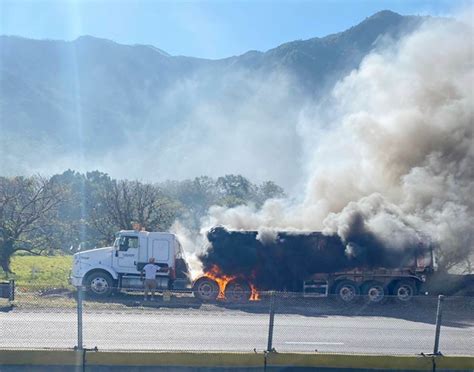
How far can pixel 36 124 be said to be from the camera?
13788cm

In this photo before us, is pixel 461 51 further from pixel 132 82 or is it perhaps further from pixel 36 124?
pixel 132 82

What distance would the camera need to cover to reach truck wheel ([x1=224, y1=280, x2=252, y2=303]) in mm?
19828

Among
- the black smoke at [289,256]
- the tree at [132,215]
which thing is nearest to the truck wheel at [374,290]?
the black smoke at [289,256]

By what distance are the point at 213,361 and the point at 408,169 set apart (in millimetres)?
23390

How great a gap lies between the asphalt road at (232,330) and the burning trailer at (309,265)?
1.93m

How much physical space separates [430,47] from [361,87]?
981 cm

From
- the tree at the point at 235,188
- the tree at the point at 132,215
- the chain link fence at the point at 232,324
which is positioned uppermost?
the tree at the point at 235,188

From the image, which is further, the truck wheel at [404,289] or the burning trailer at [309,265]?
the burning trailer at [309,265]

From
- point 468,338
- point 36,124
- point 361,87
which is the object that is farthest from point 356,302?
point 36,124

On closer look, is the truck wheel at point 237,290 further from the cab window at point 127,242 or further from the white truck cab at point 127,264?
the cab window at point 127,242

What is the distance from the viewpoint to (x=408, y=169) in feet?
100

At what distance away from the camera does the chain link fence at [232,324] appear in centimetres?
1185

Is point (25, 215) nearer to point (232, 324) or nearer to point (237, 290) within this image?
point (237, 290)

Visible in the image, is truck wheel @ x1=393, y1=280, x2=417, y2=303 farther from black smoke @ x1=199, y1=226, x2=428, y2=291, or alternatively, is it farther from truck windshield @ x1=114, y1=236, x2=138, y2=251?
truck windshield @ x1=114, y1=236, x2=138, y2=251
